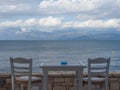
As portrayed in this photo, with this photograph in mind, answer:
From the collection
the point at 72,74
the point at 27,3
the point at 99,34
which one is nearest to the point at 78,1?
the point at 27,3

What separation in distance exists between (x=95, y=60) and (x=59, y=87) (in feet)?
4.25

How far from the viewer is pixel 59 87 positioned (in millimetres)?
6145

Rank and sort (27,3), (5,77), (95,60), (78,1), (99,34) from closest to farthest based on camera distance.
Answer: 1. (95,60)
2. (5,77)
3. (27,3)
4. (78,1)
5. (99,34)

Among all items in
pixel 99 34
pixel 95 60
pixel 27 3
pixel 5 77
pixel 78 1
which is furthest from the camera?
pixel 99 34

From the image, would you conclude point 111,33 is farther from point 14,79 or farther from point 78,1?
point 14,79

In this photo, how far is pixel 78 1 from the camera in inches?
608

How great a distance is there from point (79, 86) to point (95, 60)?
1.65 feet

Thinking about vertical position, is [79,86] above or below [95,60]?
below

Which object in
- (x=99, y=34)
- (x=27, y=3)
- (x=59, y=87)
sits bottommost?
(x=59, y=87)

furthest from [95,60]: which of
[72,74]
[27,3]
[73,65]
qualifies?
[27,3]

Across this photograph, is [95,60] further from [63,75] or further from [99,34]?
[99,34]

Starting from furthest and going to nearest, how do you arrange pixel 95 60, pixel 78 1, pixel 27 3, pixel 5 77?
pixel 78 1, pixel 27 3, pixel 5 77, pixel 95 60

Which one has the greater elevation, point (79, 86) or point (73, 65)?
point (73, 65)

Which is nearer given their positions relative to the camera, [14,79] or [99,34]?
[14,79]
